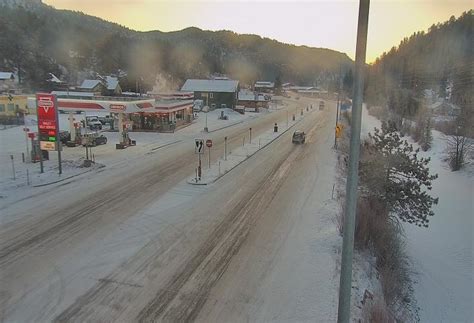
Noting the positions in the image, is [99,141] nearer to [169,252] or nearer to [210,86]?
[169,252]

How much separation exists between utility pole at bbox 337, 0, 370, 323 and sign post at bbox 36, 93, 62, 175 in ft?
72.2

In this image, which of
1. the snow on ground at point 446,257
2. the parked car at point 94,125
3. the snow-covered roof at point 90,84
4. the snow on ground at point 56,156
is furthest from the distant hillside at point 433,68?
the snow-covered roof at point 90,84

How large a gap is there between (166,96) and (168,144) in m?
31.7

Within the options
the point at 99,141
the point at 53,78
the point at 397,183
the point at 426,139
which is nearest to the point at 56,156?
the point at 99,141

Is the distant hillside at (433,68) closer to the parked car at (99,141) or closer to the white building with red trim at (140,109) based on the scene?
the white building with red trim at (140,109)

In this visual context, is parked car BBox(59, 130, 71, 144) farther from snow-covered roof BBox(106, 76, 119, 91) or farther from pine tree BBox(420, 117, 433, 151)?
snow-covered roof BBox(106, 76, 119, 91)

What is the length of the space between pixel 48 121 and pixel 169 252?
49.5 feet

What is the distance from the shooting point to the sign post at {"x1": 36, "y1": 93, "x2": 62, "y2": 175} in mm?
24266

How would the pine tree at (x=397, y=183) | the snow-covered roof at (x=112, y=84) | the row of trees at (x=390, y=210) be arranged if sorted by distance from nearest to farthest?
the row of trees at (x=390, y=210) → the pine tree at (x=397, y=183) → the snow-covered roof at (x=112, y=84)

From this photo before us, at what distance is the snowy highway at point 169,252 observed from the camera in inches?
405

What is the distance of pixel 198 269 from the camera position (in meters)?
12.4

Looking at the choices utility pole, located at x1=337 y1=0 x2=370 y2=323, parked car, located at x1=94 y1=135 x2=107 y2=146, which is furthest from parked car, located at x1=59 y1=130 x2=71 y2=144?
utility pole, located at x1=337 y1=0 x2=370 y2=323

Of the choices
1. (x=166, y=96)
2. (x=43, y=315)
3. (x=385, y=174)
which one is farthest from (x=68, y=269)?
(x=166, y=96)

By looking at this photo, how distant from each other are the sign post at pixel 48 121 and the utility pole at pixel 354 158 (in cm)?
2202
